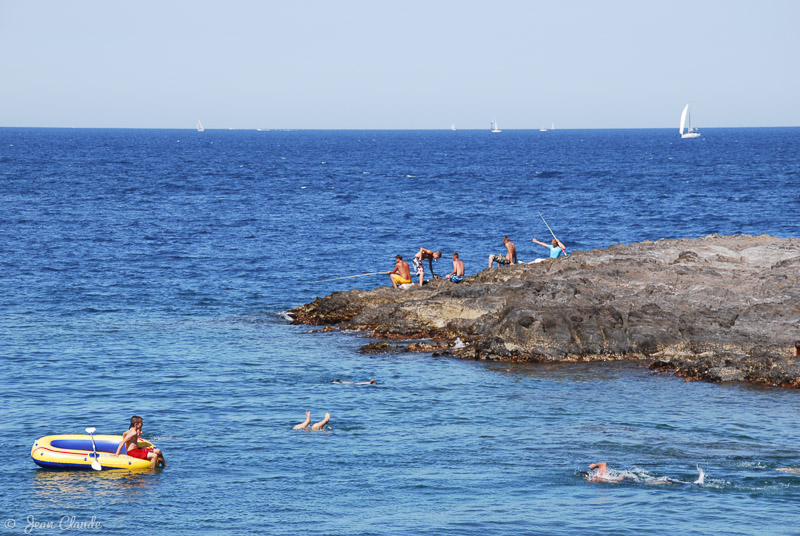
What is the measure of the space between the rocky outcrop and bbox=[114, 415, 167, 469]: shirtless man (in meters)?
11.9

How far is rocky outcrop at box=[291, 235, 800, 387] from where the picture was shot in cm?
2636

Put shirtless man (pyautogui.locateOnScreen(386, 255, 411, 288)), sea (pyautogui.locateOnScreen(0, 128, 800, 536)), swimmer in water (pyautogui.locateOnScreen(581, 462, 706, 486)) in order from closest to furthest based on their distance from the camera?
1. sea (pyautogui.locateOnScreen(0, 128, 800, 536))
2. swimmer in water (pyautogui.locateOnScreen(581, 462, 706, 486))
3. shirtless man (pyautogui.locateOnScreen(386, 255, 411, 288))

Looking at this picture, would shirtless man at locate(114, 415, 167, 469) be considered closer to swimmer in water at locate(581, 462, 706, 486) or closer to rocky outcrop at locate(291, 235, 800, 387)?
swimmer in water at locate(581, 462, 706, 486)

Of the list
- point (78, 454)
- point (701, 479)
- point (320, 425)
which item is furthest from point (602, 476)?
point (78, 454)

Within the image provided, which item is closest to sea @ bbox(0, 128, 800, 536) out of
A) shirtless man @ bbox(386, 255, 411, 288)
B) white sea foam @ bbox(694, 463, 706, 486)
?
white sea foam @ bbox(694, 463, 706, 486)

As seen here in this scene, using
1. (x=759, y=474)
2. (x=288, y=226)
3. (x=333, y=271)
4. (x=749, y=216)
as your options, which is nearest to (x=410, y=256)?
(x=333, y=271)

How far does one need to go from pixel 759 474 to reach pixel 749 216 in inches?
2066

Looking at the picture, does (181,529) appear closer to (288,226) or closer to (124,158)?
(288,226)

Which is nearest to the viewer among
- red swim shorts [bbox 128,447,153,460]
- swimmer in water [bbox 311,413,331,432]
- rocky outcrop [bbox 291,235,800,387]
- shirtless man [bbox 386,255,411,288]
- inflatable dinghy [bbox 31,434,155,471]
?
inflatable dinghy [bbox 31,434,155,471]

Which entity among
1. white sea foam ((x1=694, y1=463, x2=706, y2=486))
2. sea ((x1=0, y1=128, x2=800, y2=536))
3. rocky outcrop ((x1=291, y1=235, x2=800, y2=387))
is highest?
rocky outcrop ((x1=291, y1=235, x2=800, y2=387))

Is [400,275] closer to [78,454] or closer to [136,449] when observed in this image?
[136,449]

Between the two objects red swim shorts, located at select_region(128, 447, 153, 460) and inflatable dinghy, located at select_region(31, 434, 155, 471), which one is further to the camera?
red swim shorts, located at select_region(128, 447, 153, 460)

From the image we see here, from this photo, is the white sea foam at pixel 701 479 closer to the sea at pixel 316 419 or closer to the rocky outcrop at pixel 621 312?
the sea at pixel 316 419

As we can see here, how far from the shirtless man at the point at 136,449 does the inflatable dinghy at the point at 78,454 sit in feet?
0.30
